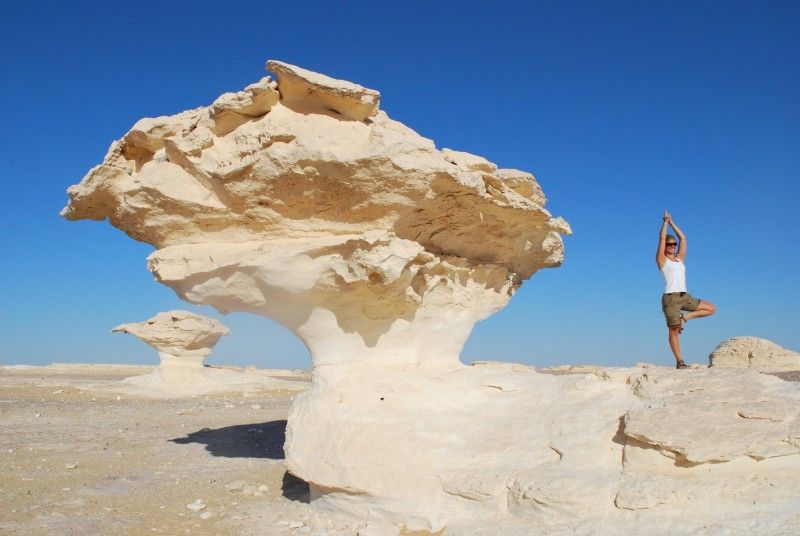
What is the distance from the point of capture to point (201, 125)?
5.78 m

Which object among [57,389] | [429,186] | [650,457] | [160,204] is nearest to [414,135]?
[429,186]

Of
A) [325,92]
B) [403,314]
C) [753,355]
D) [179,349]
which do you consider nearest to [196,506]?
[403,314]

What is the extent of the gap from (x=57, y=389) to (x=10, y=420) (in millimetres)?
6517

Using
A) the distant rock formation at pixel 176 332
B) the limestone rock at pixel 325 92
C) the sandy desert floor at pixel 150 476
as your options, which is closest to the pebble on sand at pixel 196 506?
the sandy desert floor at pixel 150 476

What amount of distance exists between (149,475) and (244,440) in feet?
8.14

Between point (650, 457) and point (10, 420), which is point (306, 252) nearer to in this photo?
point (650, 457)

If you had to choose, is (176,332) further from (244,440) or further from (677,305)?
(677,305)

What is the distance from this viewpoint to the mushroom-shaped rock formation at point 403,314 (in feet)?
13.1

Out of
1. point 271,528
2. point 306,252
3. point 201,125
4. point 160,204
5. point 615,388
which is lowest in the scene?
point 271,528

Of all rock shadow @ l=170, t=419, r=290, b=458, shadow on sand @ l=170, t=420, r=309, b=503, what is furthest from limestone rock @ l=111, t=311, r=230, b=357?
rock shadow @ l=170, t=419, r=290, b=458

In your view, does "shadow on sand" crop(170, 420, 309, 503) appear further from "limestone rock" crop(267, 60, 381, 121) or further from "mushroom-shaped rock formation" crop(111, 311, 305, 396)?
"mushroom-shaped rock formation" crop(111, 311, 305, 396)

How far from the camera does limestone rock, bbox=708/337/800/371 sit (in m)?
12.8

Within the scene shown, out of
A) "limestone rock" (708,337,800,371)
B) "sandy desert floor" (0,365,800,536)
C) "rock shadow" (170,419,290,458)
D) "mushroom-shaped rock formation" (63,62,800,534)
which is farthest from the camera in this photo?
"limestone rock" (708,337,800,371)

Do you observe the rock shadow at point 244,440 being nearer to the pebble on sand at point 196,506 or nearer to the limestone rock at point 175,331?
the pebble on sand at point 196,506
